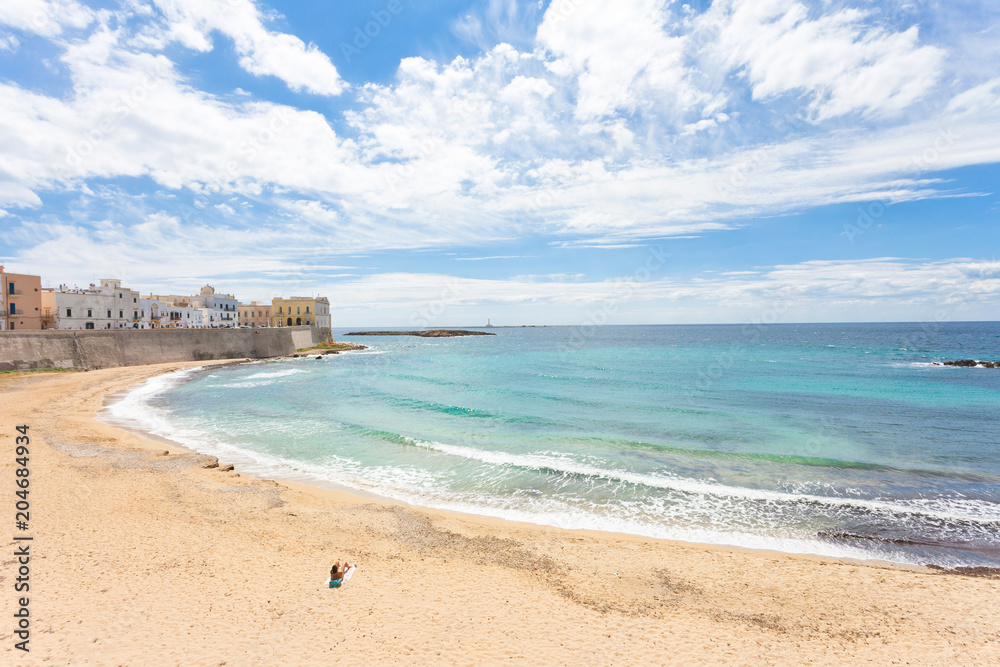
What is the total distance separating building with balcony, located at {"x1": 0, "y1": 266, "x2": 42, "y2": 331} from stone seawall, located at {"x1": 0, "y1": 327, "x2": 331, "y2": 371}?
10.3m

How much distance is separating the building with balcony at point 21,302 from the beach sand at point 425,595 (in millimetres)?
45972

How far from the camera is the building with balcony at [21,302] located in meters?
40.3

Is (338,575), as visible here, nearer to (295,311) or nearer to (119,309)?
(119,309)

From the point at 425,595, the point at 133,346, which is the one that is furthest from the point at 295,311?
the point at 425,595

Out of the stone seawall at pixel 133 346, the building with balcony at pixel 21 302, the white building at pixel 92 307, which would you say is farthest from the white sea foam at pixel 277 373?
the white building at pixel 92 307

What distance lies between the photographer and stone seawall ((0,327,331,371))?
3306 cm

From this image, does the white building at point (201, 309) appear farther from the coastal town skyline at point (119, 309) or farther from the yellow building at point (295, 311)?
the yellow building at point (295, 311)

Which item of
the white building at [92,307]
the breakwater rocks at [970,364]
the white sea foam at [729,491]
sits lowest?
the breakwater rocks at [970,364]

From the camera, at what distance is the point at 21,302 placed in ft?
136

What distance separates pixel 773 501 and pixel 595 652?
8.19 m

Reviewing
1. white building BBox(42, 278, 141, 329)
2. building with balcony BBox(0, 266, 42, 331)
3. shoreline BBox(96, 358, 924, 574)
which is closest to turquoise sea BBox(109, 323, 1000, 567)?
shoreline BBox(96, 358, 924, 574)

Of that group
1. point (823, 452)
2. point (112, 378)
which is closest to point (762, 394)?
point (823, 452)

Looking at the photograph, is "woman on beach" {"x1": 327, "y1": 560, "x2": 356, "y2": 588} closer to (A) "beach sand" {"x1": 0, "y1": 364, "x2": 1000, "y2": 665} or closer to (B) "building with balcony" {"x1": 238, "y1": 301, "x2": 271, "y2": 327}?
(A) "beach sand" {"x1": 0, "y1": 364, "x2": 1000, "y2": 665}

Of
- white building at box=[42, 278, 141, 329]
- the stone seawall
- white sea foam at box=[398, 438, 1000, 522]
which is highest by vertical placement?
white building at box=[42, 278, 141, 329]
